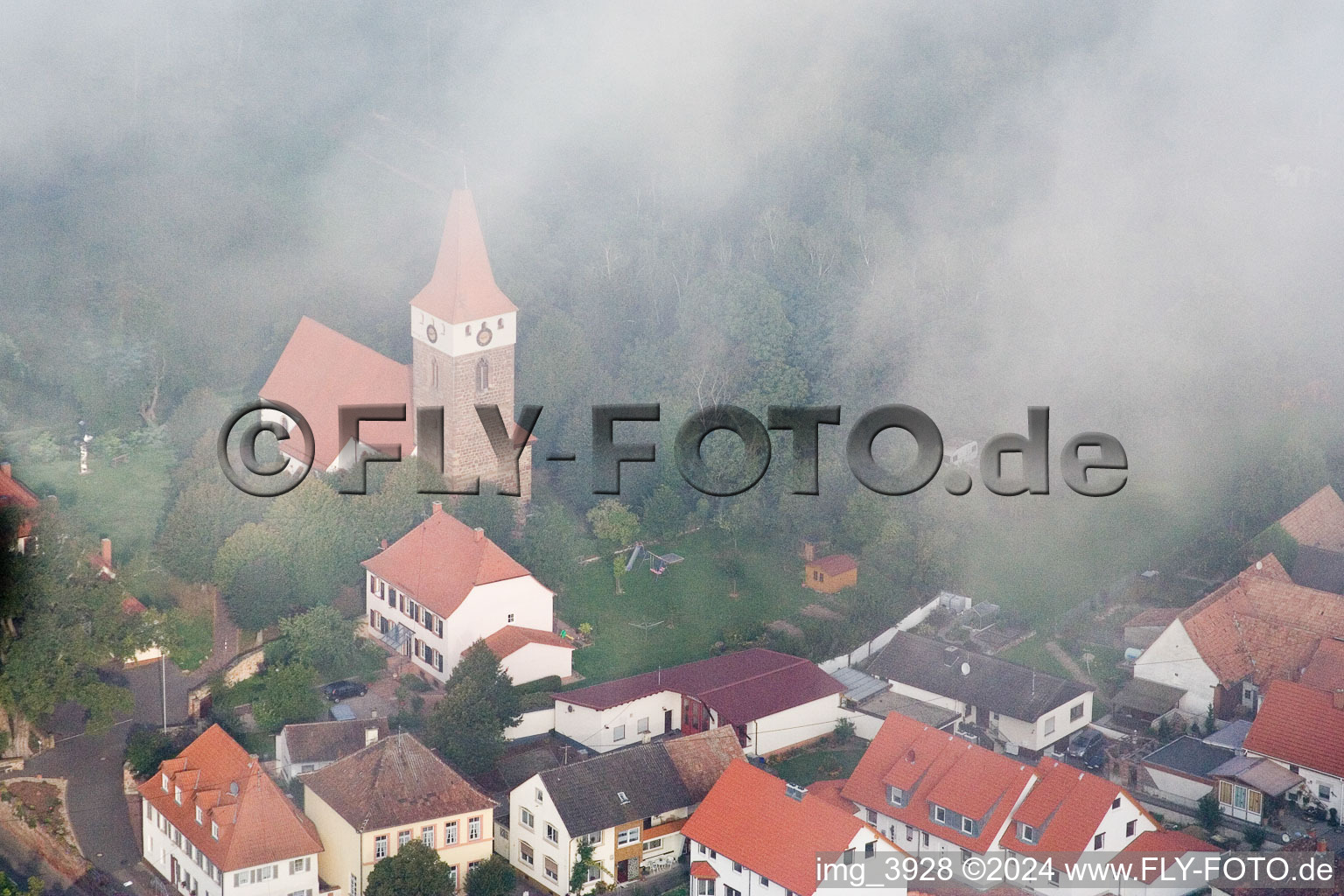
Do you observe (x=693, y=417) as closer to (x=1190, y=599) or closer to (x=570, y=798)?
(x=1190, y=599)

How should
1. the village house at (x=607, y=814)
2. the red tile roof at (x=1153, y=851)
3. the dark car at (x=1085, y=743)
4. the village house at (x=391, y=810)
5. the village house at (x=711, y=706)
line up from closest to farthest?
the village house at (x=391, y=810), the red tile roof at (x=1153, y=851), the village house at (x=607, y=814), the village house at (x=711, y=706), the dark car at (x=1085, y=743)

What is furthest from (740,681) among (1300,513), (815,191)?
(815,191)

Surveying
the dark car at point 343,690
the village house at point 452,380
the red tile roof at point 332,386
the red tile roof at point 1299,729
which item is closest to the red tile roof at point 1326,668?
the red tile roof at point 1299,729

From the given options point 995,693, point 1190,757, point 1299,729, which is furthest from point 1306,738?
point 995,693

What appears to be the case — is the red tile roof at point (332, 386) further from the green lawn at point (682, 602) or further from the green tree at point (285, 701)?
the green tree at point (285, 701)

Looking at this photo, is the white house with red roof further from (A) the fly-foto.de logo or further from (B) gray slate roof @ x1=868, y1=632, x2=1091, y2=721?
(B) gray slate roof @ x1=868, y1=632, x2=1091, y2=721
